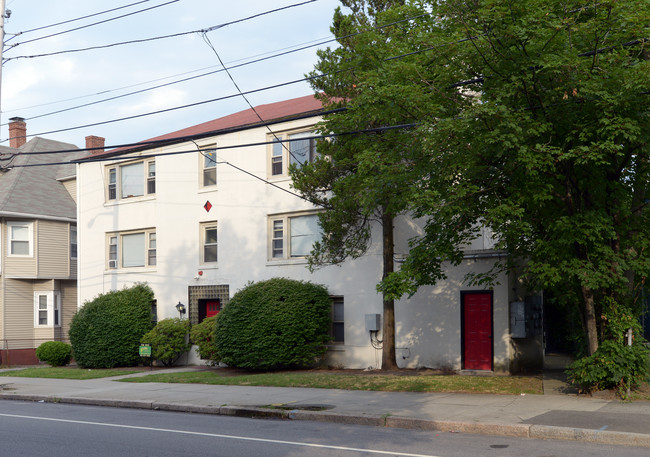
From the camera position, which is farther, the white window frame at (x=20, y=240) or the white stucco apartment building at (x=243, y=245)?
the white window frame at (x=20, y=240)

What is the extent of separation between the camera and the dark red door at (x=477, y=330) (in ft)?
62.4

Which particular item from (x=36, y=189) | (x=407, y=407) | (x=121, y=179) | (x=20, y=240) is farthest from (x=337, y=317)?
(x=36, y=189)

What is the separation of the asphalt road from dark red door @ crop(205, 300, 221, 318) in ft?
37.7

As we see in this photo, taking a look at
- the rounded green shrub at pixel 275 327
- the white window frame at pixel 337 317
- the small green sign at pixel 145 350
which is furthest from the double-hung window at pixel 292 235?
the small green sign at pixel 145 350

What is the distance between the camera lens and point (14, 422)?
521 inches

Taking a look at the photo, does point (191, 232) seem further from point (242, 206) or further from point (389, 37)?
point (389, 37)

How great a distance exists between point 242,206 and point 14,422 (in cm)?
1254

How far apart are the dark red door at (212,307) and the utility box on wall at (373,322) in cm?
673

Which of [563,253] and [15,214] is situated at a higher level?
[15,214]

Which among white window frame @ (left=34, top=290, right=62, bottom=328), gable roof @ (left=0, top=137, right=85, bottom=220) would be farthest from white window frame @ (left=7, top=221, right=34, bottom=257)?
white window frame @ (left=34, top=290, right=62, bottom=328)

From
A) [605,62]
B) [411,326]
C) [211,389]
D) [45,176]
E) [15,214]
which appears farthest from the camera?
[45,176]

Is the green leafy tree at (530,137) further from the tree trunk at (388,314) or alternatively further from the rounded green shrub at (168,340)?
the rounded green shrub at (168,340)

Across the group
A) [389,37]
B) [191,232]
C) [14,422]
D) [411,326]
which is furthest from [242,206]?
[14,422]

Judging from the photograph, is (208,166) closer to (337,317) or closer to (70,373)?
(337,317)
